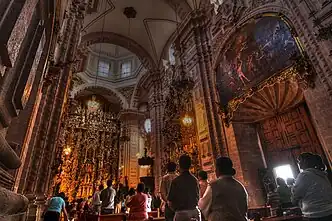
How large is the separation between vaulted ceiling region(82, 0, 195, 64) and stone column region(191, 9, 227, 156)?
153 centimetres

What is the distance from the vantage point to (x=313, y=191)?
2.32 m

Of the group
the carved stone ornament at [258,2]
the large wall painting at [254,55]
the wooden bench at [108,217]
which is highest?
the carved stone ornament at [258,2]

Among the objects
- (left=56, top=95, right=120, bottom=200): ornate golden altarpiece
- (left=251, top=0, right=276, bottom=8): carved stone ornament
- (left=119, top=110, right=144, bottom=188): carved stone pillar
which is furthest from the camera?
(left=119, top=110, right=144, bottom=188): carved stone pillar

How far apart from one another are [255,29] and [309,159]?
18.5ft

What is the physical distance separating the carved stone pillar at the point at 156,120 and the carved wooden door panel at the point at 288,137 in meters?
5.84

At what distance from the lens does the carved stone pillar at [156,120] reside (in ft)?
37.2

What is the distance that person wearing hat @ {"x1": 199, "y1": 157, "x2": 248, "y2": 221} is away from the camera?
1990mm

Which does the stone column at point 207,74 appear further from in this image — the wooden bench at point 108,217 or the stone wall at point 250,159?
the wooden bench at point 108,217

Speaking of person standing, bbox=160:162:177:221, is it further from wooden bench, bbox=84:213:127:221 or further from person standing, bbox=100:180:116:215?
person standing, bbox=100:180:116:215

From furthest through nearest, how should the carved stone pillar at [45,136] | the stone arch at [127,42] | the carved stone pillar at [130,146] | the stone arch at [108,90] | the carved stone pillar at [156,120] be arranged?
1. the stone arch at [108,90]
2. the carved stone pillar at [130,146]
3. the stone arch at [127,42]
4. the carved stone pillar at [156,120]
5. the carved stone pillar at [45,136]

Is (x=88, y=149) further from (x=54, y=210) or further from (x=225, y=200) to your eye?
(x=225, y=200)

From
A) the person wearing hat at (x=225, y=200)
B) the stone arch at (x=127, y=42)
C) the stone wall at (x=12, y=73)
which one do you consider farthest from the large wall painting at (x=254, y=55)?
the stone arch at (x=127, y=42)

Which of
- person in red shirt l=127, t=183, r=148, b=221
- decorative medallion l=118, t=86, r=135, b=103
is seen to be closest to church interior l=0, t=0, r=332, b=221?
decorative medallion l=118, t=86, r=135, b=103

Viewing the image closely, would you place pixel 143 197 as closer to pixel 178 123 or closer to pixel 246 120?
pixel 246 120
